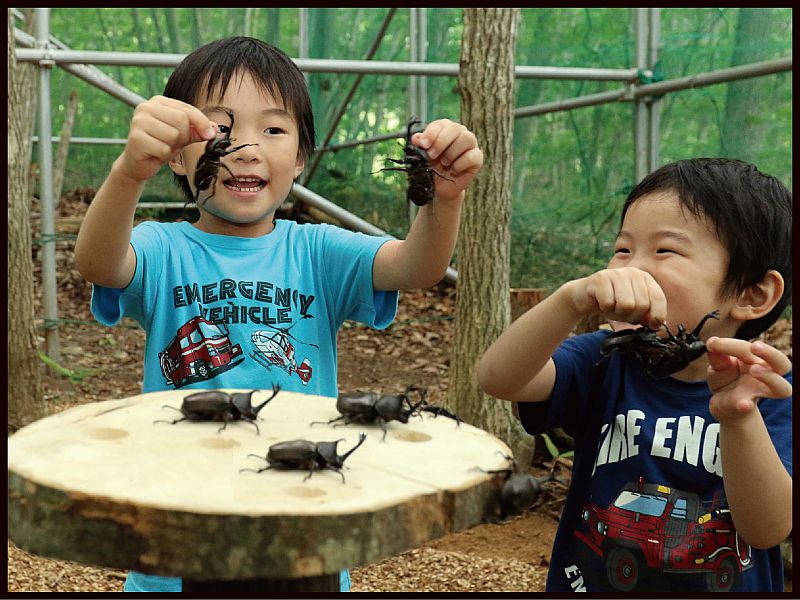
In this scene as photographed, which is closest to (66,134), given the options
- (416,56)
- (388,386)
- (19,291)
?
(416,56)

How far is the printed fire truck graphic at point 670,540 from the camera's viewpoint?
196 cm

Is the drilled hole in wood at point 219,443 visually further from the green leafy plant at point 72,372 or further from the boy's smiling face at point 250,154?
the green leafy plant at point 72,372

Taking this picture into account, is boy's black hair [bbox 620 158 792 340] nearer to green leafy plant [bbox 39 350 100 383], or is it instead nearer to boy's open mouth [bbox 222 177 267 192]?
boy's open mouth [bbox 222 177 267 192]

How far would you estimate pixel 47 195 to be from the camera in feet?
A: 21.3

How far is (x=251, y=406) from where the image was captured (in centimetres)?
175

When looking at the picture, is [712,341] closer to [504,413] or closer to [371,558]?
[371,558]

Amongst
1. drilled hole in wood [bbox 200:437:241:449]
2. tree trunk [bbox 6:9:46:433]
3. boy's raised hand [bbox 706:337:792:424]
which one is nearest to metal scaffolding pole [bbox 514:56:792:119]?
tree trunk [bbox 6:9:46:433]

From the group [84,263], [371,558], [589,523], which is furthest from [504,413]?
[371,558]

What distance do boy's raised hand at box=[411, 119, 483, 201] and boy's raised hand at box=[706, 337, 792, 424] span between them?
2.49 feet

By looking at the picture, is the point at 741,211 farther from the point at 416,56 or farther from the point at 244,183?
the point at 416,56

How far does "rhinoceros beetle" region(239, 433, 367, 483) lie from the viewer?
4.85 ft

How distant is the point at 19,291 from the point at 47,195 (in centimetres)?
144

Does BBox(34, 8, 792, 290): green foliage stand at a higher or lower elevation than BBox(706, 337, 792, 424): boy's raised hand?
higher

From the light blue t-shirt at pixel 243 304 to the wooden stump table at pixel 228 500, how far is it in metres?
0.61
